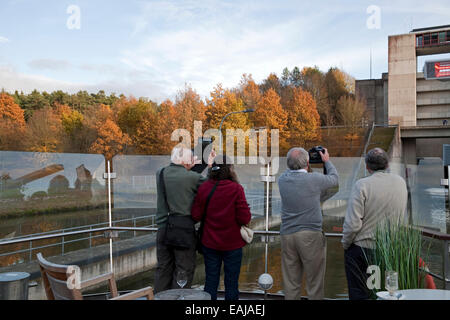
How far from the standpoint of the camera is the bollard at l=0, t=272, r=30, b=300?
316 centimetres

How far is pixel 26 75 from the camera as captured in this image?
49.2 m

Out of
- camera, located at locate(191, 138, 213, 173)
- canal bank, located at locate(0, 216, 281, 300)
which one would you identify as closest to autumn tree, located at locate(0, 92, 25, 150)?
canal bank, located at locate(0, 216, 281, 300)

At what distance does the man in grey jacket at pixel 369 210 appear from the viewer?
3213mm

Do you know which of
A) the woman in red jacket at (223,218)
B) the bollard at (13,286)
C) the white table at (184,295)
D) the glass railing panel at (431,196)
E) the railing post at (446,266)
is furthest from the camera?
the glass railing panel at (431,196)

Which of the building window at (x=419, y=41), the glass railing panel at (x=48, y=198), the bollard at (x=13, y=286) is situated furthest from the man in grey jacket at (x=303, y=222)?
the building window at (x=419, y=41)

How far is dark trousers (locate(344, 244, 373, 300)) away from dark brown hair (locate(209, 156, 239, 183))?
1246 millimetres

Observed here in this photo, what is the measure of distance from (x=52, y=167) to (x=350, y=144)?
125ft

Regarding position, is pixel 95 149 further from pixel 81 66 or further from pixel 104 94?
pixel 104 94

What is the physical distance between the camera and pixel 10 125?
3462 cm

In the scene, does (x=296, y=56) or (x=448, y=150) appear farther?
(x=296, y=56)

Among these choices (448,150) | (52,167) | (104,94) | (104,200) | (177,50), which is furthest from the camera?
A: (104,94)

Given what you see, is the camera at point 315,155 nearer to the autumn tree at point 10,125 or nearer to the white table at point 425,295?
the white table at point 425,295
